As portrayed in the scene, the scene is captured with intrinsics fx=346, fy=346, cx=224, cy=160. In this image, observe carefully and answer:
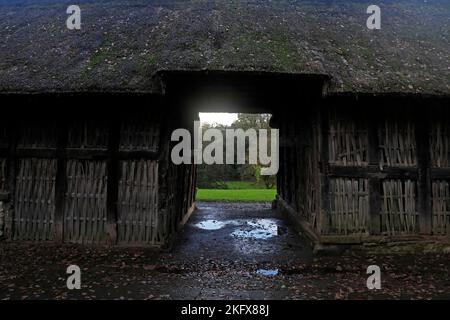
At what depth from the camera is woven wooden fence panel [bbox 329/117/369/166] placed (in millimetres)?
8109

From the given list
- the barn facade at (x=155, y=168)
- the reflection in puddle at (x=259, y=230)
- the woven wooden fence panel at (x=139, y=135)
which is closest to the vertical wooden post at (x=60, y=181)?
the barn facade at (x=155, y=168)

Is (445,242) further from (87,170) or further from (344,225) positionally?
(87,170)

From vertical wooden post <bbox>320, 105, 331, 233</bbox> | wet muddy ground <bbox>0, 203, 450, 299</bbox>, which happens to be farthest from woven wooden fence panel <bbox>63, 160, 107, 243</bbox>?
vertical wooden post <bbox>320, 105, 331, 233</bbox>

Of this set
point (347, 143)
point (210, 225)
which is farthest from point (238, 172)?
point (347, 143)

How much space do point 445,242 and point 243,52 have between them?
635 centimetres

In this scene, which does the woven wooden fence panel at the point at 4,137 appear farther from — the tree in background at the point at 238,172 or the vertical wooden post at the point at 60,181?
the tree in background at the point at 238,172

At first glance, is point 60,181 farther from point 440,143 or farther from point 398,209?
point 440,143

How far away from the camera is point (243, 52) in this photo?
302 inches

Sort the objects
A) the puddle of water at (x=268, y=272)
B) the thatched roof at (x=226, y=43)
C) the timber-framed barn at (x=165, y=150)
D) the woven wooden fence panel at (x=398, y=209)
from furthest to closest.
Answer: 1. the woven wooden fence panel at (x=398, y=209)
2. the timber-framed barn at (x=165, y=150)
3. the thatched roof at (x=226, y=43)
4. the puddle of water at (x=268, y=272)

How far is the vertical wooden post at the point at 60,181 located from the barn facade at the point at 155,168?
0.02 metres

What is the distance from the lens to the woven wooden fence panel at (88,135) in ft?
27.2

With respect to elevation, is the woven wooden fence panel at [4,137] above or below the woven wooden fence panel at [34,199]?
above

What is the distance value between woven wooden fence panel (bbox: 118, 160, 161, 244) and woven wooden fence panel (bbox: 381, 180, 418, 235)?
537cm

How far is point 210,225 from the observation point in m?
11.7
